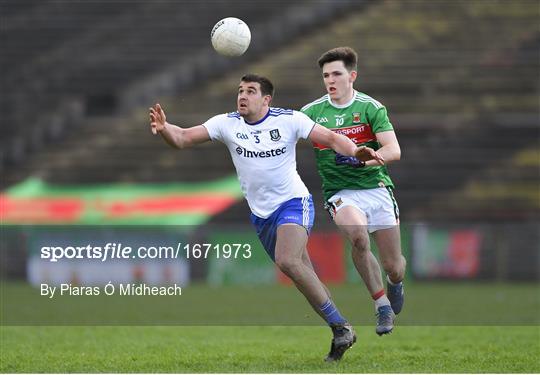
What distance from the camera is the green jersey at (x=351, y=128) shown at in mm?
10117

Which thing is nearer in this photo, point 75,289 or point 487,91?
point 75,289

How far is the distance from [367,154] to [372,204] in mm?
1175

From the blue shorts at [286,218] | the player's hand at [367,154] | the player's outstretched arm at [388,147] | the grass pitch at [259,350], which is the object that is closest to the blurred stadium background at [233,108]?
the grass pitch at [259,350]

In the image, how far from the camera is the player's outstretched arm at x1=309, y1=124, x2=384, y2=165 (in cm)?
932

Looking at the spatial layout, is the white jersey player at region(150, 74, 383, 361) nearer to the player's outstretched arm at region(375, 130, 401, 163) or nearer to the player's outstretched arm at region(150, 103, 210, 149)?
the player's outstretched arm at region(150, 103, 210, 149)

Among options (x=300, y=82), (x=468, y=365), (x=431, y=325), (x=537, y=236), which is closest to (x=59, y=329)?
(x=431, y=325)

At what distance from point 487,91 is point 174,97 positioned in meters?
7.76

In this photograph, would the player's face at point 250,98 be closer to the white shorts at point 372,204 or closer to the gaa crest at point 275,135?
the gaa crest at point 275,135

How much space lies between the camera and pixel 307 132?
31.6 feet

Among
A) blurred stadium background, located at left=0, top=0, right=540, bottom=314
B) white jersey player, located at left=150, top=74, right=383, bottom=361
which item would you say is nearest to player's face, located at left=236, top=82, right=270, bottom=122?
white jersey player, located at left=150, top=74, right=383, bottom=361

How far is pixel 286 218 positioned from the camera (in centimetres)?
962

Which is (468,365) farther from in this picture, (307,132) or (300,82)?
(300,82)

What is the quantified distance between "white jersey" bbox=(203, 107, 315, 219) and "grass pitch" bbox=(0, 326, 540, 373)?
53.8 inches

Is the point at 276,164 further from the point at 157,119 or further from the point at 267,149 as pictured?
the point at 157,119
